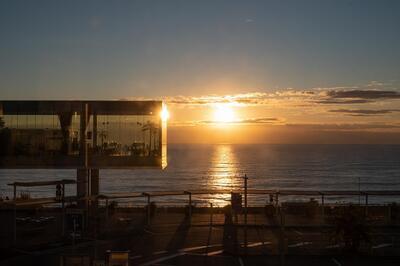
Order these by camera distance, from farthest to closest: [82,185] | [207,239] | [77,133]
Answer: [77,133], [82,185], [207,239]

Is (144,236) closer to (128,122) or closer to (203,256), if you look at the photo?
(203,256)

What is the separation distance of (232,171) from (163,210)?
11387 centimetres

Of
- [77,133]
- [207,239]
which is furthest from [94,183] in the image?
[207,239]

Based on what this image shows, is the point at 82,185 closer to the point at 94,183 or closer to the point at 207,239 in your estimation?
the point at 94,183

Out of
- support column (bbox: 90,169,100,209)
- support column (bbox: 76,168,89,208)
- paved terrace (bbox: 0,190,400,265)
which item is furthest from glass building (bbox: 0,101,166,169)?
paved terrace (bbox: 0,190,400,265)

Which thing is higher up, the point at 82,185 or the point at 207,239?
the point at 82,185

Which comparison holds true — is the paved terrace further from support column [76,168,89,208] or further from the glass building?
the glass building

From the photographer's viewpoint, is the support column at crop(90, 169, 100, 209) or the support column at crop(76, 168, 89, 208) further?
the support column at crop(90, 169, 100, 209)

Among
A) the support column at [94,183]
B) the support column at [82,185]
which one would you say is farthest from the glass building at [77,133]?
the support column at [94,183]

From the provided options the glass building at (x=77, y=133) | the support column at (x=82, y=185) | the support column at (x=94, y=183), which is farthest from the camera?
the support column at (x=94, y=183)

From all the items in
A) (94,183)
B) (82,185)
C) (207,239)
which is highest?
(82,185)

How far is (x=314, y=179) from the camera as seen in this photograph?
409ft

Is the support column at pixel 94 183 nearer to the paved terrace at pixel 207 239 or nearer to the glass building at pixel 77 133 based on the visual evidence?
the paved terrace at pixel 207 239

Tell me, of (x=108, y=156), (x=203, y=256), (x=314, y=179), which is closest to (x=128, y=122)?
(x=108, y=156)
